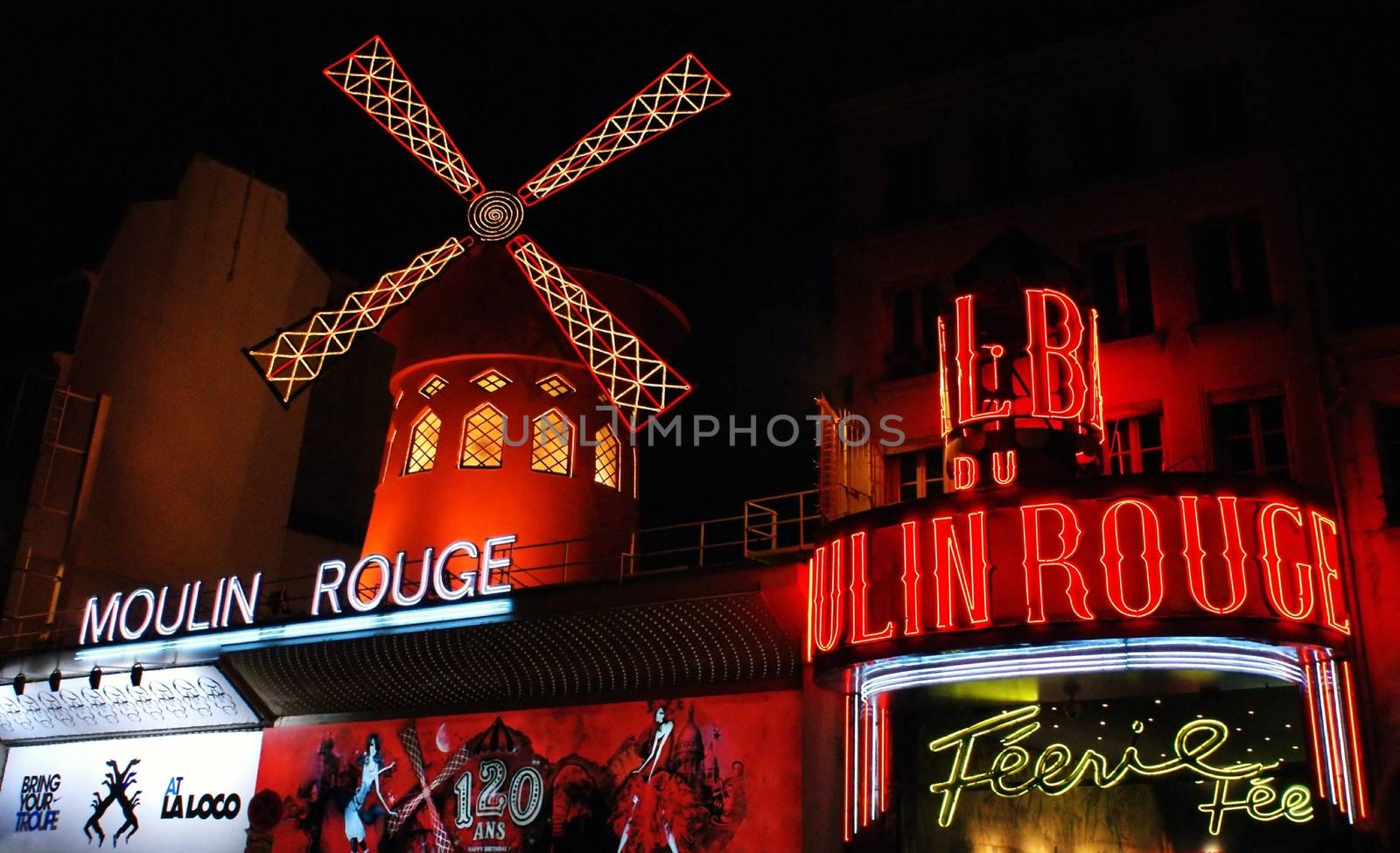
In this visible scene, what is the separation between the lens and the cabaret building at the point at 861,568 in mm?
8422

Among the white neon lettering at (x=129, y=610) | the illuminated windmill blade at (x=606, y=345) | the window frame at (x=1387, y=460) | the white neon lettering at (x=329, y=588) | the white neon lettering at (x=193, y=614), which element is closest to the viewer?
the window frame at (x=1387, y=460)

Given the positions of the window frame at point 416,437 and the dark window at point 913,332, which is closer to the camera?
the dark window at point 913,332

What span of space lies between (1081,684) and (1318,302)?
3.25 meters

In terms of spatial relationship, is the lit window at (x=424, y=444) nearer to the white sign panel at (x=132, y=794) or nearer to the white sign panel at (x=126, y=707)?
the white sign panel at (x=126, y=707)

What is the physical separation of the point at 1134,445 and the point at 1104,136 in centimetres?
274

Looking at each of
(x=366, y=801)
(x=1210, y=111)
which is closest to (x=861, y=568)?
(x=1210, y=111)

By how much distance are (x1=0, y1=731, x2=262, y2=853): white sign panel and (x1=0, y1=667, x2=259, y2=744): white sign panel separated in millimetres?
176

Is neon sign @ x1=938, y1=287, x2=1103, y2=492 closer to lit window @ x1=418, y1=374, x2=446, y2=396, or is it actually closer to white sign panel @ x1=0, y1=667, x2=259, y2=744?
lit window @ x1=418, y1=374, x2=446, y2=396

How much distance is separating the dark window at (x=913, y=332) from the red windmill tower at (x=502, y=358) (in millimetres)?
2936

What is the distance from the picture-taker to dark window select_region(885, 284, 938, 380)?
10922 millimetres

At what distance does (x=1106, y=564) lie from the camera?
26.5 feet

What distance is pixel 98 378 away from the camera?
55.6 ft

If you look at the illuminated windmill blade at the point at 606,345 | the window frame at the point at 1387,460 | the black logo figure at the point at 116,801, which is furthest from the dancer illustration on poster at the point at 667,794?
the black logo figure at the point at 116,801

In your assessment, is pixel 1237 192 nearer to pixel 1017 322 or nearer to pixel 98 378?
pixel 1017 322
